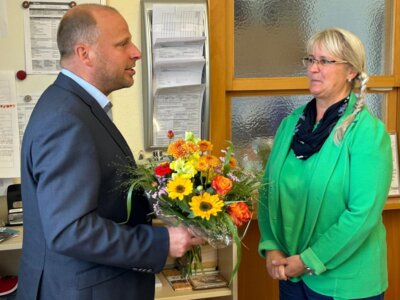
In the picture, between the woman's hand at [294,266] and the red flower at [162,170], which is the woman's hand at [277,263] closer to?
the woman's hand at [294,266]

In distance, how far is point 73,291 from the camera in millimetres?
1339

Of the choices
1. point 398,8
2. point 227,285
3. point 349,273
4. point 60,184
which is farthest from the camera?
point 398,8

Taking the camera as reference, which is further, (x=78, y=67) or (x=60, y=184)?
(x=78, y=67)

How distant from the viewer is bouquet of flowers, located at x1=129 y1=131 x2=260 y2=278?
51.7 inches

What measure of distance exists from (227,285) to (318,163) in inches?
31.0

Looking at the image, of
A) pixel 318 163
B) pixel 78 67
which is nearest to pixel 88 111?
pixel 78 67

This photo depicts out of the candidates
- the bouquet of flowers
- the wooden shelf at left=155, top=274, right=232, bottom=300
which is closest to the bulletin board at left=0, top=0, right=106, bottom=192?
the wooden shelf at left=155, top=274, right=232, bottom=300

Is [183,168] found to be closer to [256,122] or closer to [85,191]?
[85,191]

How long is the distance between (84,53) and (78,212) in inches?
18.2

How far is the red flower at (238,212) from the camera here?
4.37 ft

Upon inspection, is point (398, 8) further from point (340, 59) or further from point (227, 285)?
point (227, 285)

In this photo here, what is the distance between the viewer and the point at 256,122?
2.68 metres

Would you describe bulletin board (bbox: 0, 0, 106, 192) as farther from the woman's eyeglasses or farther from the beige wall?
the woman's eyeglasses

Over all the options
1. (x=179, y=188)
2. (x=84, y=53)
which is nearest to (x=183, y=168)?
(x=179, y=188)
